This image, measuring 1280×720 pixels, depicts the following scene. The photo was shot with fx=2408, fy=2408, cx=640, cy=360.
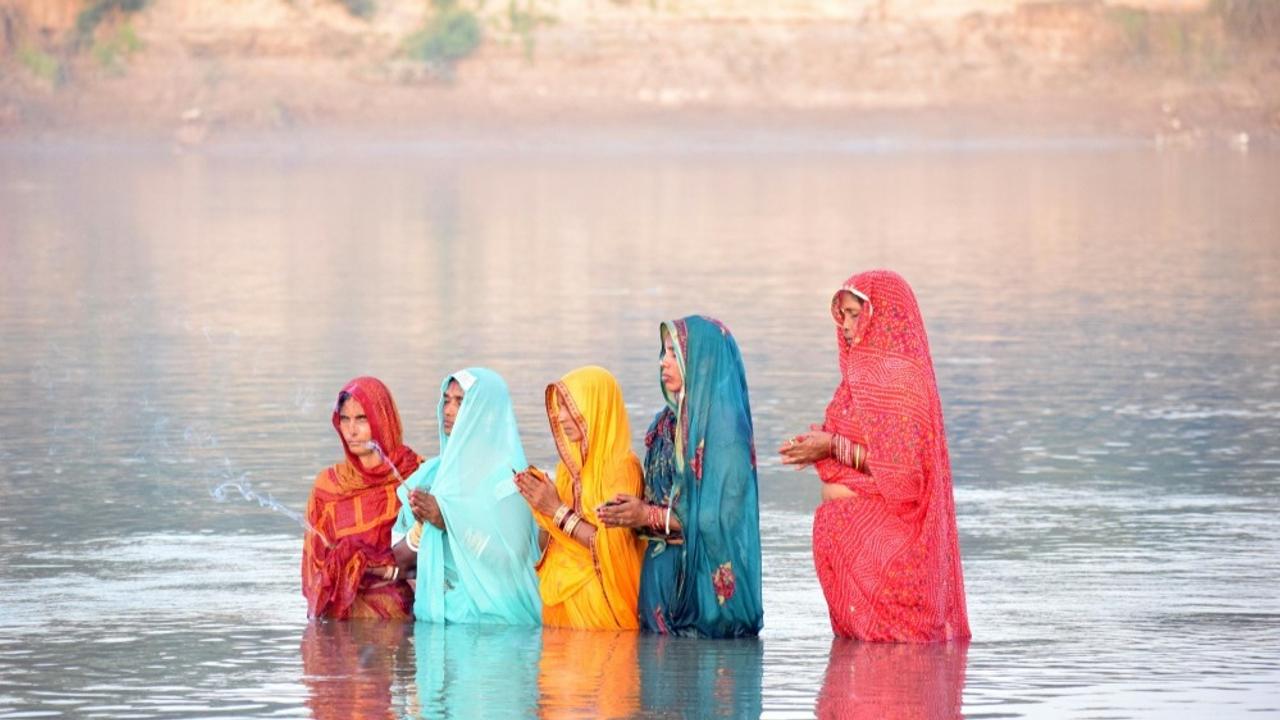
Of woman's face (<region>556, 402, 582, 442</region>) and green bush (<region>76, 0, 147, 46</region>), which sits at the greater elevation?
green bush (<region>76, 0, 147, 46</region>)

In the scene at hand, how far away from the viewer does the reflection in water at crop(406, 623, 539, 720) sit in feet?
20.2

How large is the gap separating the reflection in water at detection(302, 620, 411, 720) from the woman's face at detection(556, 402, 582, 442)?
2.58ft

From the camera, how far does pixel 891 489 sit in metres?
6.64

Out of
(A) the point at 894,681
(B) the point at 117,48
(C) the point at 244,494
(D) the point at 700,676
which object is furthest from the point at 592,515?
(B) the point at 117,48

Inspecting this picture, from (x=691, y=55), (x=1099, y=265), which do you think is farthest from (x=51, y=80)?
(x=1099, y=265)

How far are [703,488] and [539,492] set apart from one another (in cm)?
48

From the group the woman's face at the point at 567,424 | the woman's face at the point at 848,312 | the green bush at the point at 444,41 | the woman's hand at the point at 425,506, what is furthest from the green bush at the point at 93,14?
the woman's face at the point at 848,312

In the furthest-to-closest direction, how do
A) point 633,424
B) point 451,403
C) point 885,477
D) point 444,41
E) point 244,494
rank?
1. point 444,41
2. point 633,424
3. point 244,494
4. point 451,403
5. point 885,477

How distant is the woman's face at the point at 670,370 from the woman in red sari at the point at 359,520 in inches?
36.8

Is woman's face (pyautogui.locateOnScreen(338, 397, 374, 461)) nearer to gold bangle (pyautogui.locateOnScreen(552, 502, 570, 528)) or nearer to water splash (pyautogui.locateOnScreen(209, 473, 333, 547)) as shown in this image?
gold bangle (pyautogui.locateOnScreen(552, 502, 570, 528))

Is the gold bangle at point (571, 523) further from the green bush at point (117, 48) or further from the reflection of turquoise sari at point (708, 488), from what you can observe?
the green bush at point (117, 48)

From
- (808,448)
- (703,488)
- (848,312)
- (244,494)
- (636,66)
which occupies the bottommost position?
(244,494)

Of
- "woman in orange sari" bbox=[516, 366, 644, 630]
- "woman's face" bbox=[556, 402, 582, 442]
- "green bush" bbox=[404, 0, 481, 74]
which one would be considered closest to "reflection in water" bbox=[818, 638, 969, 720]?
"woman in orange sari" bbox=[516, 366, 644, 630]

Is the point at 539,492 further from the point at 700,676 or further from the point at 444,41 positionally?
the point at 444,41
